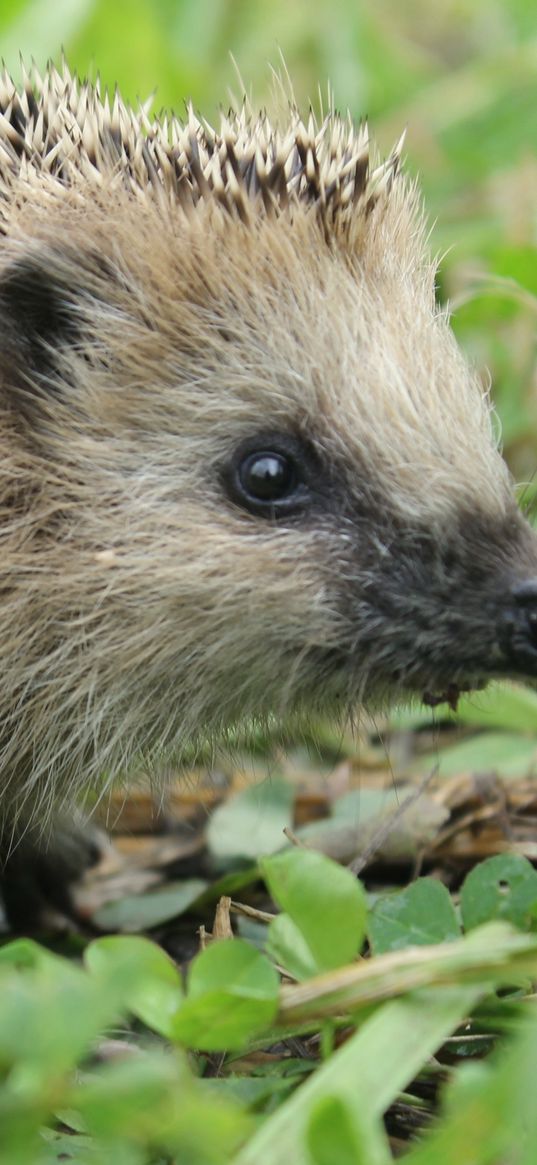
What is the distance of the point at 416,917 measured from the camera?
271 cm

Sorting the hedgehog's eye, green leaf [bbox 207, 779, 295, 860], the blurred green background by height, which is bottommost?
green leaf [bbox 207, 779, 295, 860]

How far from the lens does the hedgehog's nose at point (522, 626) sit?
2.89m

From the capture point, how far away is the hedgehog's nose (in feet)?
9.48

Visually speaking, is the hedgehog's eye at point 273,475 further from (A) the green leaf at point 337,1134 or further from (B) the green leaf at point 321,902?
(A) the green leaf at point 337,1134

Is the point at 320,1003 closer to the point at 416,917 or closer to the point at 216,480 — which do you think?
the point at 416,917

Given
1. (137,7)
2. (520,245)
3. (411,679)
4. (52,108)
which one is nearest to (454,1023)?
(411,679)

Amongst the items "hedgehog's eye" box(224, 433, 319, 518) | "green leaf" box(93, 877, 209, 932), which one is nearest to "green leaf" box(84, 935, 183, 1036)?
"hedgehog's eye" box(224, 433, 319, 518)

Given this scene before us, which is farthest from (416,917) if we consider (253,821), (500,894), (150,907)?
(253,821)

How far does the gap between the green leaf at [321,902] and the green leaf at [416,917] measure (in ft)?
1.21

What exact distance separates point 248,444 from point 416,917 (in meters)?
1.04

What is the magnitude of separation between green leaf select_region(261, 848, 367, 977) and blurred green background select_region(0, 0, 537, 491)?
6.87 ft

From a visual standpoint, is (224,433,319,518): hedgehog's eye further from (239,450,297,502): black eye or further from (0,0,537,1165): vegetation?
(0,0,537,1165): vegetation

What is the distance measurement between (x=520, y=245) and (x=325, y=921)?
3.98 m

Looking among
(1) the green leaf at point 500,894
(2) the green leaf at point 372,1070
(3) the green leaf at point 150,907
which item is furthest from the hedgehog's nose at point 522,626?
(3) the green leaf at point 150,907
